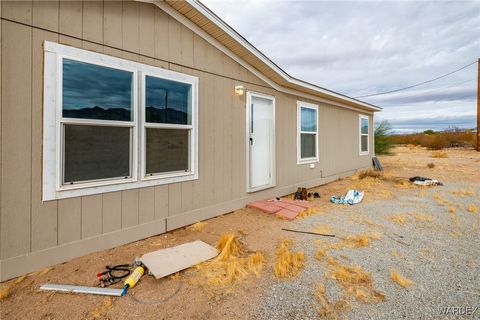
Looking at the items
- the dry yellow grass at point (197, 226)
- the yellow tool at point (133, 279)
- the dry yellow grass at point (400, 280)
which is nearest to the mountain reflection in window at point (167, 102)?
the dry yellow grass at point (197, 226)

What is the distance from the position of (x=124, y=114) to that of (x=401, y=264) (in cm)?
362

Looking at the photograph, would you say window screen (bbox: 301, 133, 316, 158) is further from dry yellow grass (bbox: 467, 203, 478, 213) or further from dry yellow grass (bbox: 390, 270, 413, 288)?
dry yellow grass (bbox: 390, 270, 413, 288)

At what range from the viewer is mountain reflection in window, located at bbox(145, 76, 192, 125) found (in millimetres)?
3133

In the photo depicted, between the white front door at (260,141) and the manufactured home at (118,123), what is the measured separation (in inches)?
1.6

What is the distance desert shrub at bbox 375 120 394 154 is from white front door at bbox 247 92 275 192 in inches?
447

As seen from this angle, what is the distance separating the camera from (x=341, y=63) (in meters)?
18.5

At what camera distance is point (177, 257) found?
248cm

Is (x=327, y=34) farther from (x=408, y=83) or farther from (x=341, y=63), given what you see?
(x=408, y=83)

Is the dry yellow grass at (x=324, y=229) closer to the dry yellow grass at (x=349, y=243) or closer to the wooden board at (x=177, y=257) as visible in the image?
the dry yellow grass at (x=349, y=243)

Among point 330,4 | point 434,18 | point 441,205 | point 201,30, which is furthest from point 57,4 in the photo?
point 434,18

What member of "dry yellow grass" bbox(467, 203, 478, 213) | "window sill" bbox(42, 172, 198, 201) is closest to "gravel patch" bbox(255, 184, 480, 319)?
"dry yellow grass" bbox(467, 203, 478, 213)

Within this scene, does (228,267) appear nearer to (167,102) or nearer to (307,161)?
(167,102)

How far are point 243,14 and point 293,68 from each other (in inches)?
495

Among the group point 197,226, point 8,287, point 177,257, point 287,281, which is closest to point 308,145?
point 197,226
